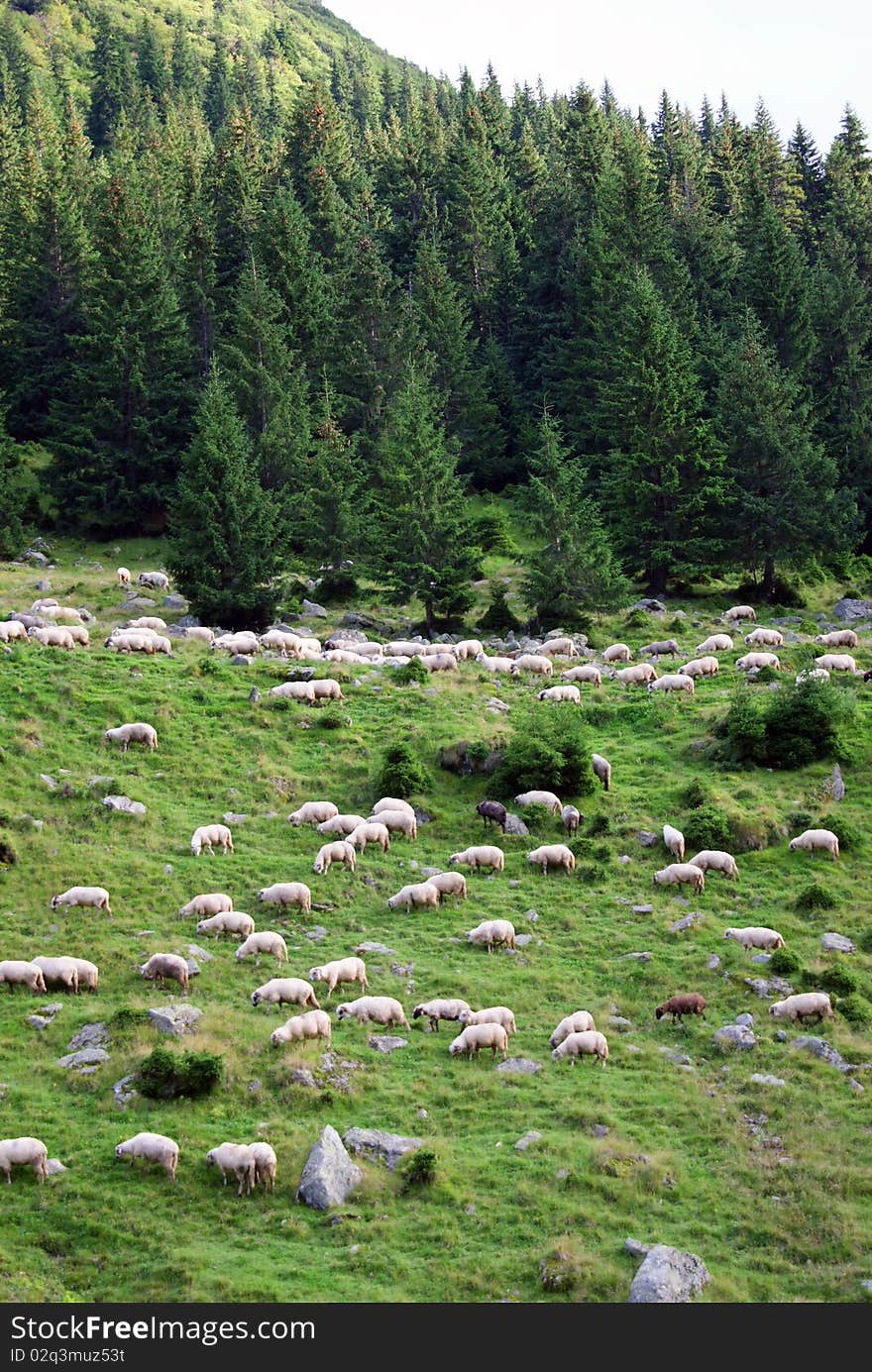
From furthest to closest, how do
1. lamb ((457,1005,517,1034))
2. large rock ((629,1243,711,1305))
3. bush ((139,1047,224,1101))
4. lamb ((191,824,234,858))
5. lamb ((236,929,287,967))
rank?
1. lamb ((191,824,234,858))
2. lamb ((236,929,287,967))
3. lamb ((457,1005,517,1034))
4. bush ((139,1047,224,1101))
5. large rock ((629,1243,711,1305))

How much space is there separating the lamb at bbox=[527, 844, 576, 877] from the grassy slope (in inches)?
17.7

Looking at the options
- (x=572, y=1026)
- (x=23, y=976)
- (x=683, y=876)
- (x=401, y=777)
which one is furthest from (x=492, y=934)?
(x=23, y=976)

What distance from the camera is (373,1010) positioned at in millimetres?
23625

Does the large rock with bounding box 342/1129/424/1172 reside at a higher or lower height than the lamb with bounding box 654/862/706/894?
lower

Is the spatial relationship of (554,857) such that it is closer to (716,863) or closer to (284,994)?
(716,863)

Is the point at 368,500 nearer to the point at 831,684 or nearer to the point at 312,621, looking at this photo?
the point at 312,621

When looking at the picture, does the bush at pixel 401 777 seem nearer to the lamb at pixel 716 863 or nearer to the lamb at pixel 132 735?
the lamb at pixel 132 735

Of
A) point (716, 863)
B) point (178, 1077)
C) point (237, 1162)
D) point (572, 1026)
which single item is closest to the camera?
point (237, 1162)

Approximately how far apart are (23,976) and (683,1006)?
1223 cm

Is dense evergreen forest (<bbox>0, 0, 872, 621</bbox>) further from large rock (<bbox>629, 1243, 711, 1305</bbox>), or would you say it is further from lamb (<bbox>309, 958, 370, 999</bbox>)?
large rock (<bbox>629, 1243, 711, 1305</bbox>)

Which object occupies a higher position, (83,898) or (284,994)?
(83,898)

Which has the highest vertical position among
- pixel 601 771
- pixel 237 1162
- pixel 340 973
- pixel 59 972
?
pixel 601 771

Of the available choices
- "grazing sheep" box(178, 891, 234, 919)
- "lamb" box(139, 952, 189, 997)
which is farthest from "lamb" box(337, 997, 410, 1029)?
"grazing sheep" box(178, 891, 234, 919)

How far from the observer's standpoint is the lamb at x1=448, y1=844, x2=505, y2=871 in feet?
100
